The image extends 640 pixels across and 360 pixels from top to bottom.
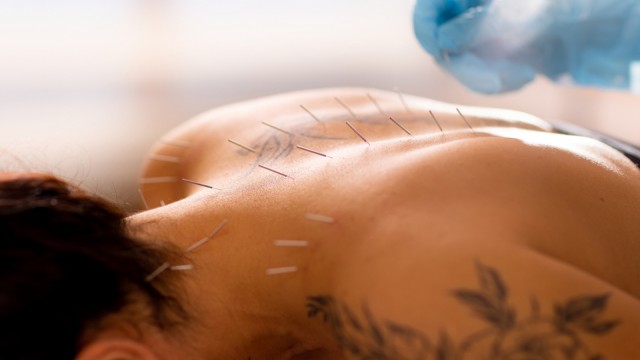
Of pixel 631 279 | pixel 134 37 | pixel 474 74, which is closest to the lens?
pixel 631 279

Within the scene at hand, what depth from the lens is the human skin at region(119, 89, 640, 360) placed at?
792 millimetres

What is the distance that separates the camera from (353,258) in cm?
88

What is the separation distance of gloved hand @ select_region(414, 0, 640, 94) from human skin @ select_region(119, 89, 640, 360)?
0.62 ft

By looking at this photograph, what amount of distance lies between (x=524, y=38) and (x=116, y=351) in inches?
37.4

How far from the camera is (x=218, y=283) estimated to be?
102 cm

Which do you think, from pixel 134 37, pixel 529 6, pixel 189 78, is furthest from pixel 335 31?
pixel 529 6

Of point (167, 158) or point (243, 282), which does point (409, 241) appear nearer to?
point (243, 282)

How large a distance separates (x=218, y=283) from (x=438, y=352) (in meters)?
0.36

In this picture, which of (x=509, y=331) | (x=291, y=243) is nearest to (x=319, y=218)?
(x=291, y=243)

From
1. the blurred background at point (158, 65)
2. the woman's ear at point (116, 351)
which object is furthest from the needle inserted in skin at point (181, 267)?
the blurred background at point (158, 65)

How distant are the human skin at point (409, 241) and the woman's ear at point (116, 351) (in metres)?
0.08

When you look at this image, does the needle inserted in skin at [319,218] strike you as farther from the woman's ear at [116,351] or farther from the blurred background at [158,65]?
the blurred background at [158,65]

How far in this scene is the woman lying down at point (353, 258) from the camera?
792 mm

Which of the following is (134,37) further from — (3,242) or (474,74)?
(3,242)
